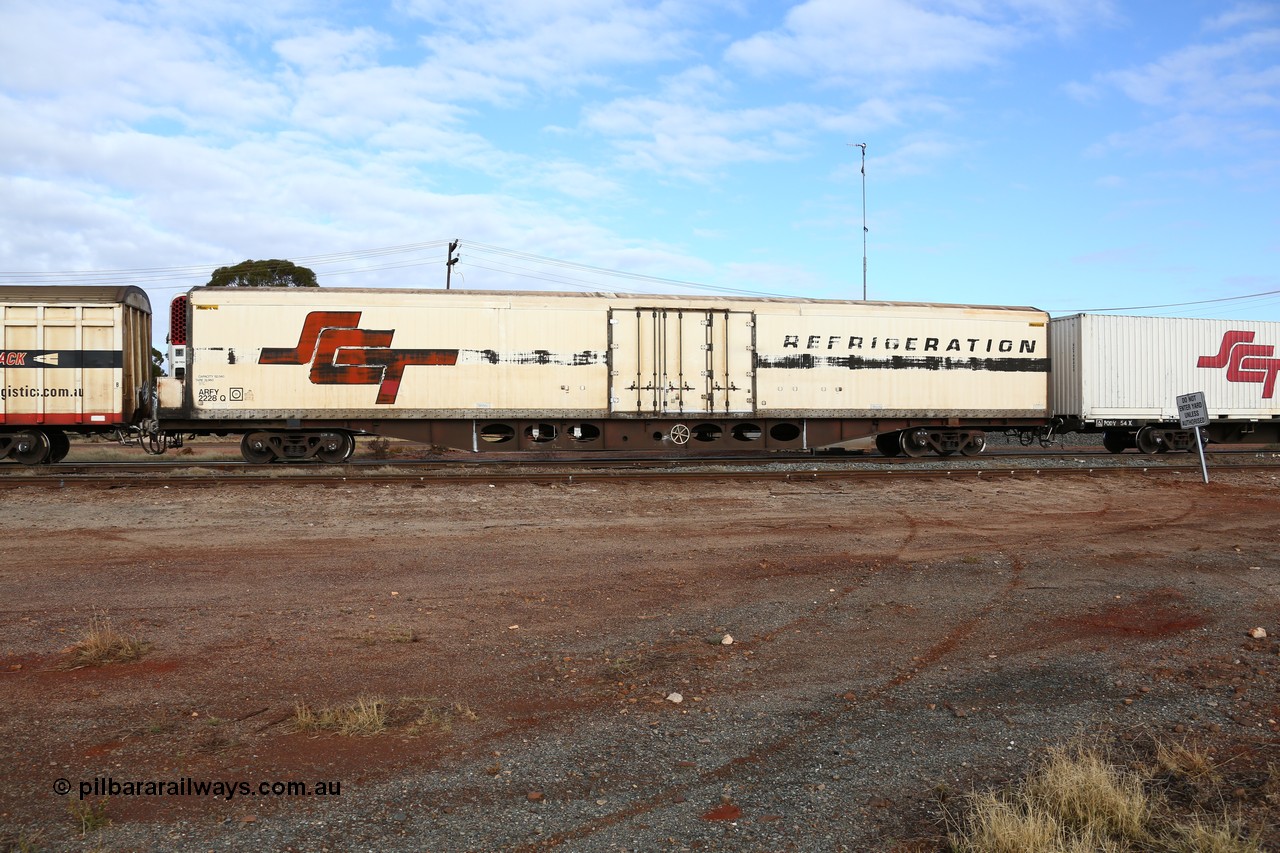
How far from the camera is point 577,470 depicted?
1658 cm

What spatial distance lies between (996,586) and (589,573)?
13.2ft

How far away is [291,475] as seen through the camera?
14.5 meters

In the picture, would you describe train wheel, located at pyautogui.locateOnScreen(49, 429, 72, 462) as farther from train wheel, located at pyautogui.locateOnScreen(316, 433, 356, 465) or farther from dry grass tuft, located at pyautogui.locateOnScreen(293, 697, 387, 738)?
dry grass tuft, located at pyautogui.locateOnScreen(293, 697, 387, 738)

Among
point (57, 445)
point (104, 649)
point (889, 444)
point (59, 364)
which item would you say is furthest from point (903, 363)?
point (57, 445)

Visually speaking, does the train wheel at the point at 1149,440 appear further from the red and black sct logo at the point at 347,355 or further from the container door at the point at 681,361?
the red and black sct logo at the point at 347,355

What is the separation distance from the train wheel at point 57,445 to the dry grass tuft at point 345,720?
582 inches

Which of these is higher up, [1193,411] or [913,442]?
[1193,411]

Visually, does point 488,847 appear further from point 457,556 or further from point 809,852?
point 457,556

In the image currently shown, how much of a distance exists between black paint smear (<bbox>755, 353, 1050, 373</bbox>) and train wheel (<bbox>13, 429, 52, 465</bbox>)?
1419 cm

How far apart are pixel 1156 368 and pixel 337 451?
61.6 ft

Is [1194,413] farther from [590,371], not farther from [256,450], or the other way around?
[256,450]

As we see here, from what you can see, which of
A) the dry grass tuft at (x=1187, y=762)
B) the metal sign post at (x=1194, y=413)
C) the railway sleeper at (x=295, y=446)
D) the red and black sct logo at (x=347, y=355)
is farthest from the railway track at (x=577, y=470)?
the dry grass tuft at (x=1187, y=762)

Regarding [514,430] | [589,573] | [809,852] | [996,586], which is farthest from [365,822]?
[514,430]

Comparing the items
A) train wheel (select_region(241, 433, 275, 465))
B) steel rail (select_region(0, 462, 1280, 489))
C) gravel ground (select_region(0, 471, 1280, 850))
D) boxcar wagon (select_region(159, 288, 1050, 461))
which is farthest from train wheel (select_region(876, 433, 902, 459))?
train wheel (select_region(241, 433, 275, 465))
